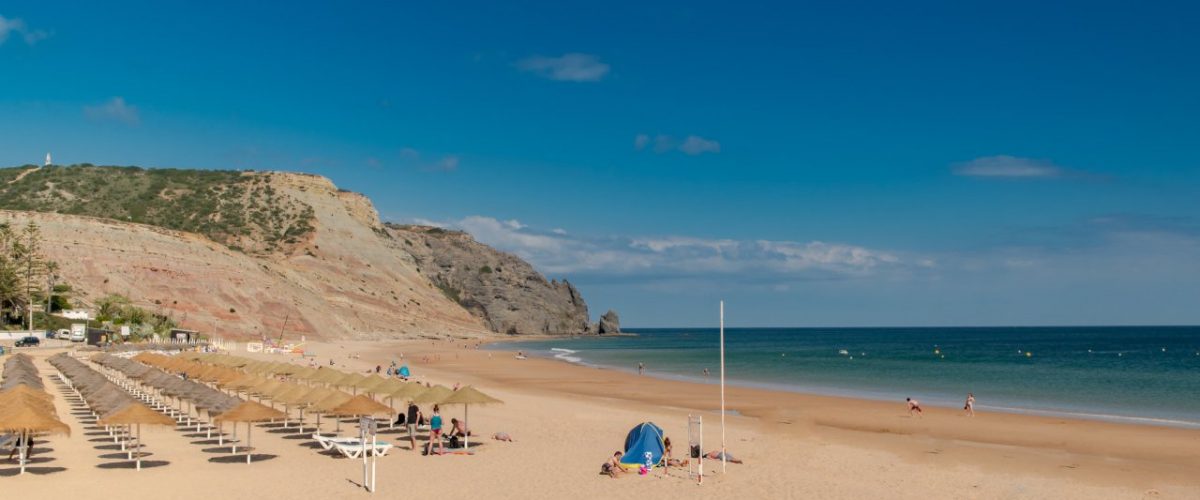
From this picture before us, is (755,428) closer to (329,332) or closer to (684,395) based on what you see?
(684,395)

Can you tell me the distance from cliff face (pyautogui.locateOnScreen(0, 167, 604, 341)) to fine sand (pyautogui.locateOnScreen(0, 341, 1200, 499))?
60.5m

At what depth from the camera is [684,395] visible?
43.2m

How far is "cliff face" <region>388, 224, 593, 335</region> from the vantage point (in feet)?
512

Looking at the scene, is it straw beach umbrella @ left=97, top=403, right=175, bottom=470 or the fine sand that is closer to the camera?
the fine sand

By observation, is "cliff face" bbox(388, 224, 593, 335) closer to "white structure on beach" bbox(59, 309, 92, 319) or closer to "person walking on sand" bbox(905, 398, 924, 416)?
"white structure on beach" bbox(59, 309, 92, 319)

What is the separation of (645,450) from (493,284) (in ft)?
486

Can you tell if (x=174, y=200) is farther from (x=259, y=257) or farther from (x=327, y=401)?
(x=327, y=401)

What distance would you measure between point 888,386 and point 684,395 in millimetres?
14138

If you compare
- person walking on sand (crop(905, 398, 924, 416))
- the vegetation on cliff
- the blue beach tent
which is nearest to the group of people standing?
person walking on sand (crop(905, 398, 924, 416))

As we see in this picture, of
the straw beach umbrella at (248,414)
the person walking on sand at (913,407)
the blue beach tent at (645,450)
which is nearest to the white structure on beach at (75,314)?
the straw beach umbrella at (248,414)

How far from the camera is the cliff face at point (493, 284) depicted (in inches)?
6147

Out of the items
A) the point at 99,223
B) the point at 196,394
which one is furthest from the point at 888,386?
the point at 99,223

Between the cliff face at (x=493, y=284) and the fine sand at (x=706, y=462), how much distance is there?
11747cm

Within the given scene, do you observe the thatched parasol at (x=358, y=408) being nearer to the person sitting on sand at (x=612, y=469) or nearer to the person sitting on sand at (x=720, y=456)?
the person sitting on sand at (x=612, y=469)
